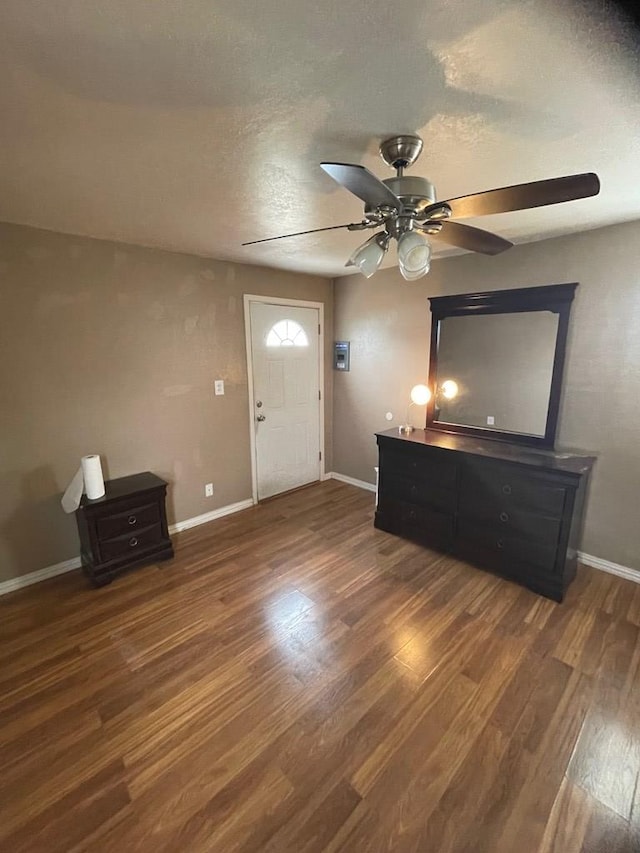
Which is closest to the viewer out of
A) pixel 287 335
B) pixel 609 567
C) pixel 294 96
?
pixel 294 96

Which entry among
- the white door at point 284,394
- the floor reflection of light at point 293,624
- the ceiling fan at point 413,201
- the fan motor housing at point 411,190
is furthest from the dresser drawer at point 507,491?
the white door at point 284,394

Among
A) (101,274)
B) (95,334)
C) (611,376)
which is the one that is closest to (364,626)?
(611,376)

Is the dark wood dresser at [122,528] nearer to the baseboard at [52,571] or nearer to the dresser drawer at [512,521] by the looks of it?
the baseboard at [52,571]

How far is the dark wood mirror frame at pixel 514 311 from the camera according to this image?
2611mm

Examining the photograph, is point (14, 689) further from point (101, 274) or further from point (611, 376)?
point (611, 376)

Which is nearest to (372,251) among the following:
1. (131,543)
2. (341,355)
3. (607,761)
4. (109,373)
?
(109,373)

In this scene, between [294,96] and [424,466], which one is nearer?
[294,96]

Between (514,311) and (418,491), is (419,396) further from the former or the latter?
(514,311)

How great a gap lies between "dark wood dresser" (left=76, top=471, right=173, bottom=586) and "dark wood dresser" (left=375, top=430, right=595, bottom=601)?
1.78m

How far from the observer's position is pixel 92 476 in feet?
8.25

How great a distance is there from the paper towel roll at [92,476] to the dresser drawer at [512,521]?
2.58 meters

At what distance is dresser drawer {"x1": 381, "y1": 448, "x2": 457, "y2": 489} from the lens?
2758 mm

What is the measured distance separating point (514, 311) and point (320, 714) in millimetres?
2860

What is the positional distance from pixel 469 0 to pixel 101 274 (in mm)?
2578
